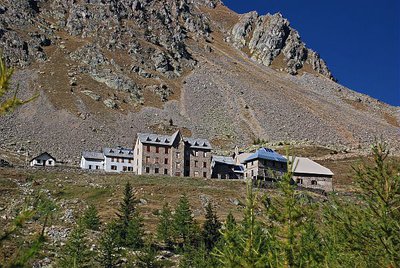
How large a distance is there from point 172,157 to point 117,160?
59.6ft

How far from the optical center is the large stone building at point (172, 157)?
9338 cm

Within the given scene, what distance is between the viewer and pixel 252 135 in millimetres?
158375

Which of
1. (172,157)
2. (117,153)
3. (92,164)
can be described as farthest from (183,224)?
(92,164)

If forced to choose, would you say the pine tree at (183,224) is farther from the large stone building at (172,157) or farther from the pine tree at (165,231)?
the large stone building at (172,157)

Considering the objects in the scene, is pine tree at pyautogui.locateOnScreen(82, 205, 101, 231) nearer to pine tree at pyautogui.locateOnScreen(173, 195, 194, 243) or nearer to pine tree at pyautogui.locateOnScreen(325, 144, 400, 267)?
pine tree at pyautogui.locateOnScreen(173, 195, 194, 243)

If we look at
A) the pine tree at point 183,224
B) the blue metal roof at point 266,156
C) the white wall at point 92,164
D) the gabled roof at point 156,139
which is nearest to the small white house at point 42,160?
the white wall at point 92,164

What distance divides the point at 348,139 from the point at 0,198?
429 ft

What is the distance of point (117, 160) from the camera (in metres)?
107

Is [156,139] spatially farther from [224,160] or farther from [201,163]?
[224,160]

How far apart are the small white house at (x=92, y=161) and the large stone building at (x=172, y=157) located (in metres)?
15.0

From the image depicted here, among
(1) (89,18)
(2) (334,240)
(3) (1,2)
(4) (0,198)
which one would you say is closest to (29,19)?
(3) (1,2)

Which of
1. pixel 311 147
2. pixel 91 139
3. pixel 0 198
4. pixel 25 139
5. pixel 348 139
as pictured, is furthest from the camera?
pixel 348 139

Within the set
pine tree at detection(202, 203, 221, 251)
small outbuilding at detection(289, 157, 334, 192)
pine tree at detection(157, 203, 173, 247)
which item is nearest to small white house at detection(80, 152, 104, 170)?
small outbuilding at detection(289, 157, 334, 192)

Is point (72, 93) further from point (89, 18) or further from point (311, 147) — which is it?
point (311, 147)
